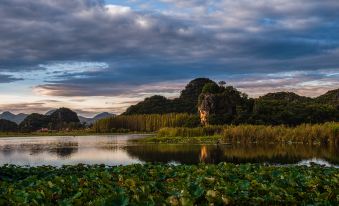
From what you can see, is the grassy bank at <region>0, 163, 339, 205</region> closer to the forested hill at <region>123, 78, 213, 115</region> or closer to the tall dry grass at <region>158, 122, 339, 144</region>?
the tall dry grass at <region>158, 122, 339, 144</region>

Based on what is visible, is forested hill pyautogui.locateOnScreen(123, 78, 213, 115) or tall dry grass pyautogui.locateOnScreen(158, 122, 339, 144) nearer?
tall dry grass pyautogui.locateOnScreen(158, 122, 339, 144)

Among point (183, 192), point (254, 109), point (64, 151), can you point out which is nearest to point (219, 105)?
point (254, 109)

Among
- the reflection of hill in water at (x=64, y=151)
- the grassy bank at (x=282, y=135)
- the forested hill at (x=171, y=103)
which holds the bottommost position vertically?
the reflection of hill in water at (x=64, y=151)

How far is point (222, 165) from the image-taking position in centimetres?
1734

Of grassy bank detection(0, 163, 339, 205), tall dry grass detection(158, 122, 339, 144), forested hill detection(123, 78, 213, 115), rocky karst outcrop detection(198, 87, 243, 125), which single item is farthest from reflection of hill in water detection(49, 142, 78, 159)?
forested hill detection(123, 78, 213, 115)

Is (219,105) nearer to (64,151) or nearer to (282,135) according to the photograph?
(282,135)

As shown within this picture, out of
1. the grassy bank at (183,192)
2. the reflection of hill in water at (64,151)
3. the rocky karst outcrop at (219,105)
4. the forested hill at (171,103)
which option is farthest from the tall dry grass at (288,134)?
the forested hill at (171,103)

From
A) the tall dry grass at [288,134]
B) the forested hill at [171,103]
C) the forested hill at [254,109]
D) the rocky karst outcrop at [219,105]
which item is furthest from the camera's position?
the forested hill at [171,103]

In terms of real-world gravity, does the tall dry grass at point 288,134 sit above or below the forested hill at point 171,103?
below

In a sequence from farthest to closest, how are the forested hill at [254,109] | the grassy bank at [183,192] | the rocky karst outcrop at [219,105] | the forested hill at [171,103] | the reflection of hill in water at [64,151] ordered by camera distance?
the forested hill at [171,103] → the rocky karst outcrop at [219,105] → the forested hill at [254,109] → the reflection of hill in water at [64,151] → the grassy bank at [183,192]

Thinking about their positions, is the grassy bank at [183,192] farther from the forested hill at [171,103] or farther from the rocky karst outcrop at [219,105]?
the forested hill at [171,103]

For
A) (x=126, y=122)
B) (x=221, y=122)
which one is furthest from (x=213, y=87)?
(x=126, y=122)

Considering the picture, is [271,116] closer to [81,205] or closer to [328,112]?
[328,112]

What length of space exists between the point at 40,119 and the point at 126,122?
5263 cm
